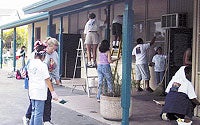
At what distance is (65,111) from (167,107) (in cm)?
313

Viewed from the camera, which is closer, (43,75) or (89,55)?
(43,75)

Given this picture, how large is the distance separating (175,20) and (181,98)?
198 inches

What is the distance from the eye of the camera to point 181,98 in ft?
22.1

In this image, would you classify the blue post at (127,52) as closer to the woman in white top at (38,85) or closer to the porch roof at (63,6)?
the woman in white top at (38,85)

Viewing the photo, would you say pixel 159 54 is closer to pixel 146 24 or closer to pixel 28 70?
pixel 146 24

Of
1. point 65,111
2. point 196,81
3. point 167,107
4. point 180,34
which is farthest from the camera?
point 180,34

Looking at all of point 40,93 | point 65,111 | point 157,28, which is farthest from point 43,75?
point 157,28

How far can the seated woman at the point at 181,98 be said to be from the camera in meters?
6.73

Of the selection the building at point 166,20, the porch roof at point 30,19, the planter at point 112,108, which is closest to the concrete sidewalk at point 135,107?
the planter at point 112,108

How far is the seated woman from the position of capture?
6734 mm

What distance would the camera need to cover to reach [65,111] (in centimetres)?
910

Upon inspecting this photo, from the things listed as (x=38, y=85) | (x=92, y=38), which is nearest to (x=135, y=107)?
(x=92, y=38)

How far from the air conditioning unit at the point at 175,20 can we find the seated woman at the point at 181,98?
4515 mm

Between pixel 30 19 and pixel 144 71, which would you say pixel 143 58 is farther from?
pixel 30 19
